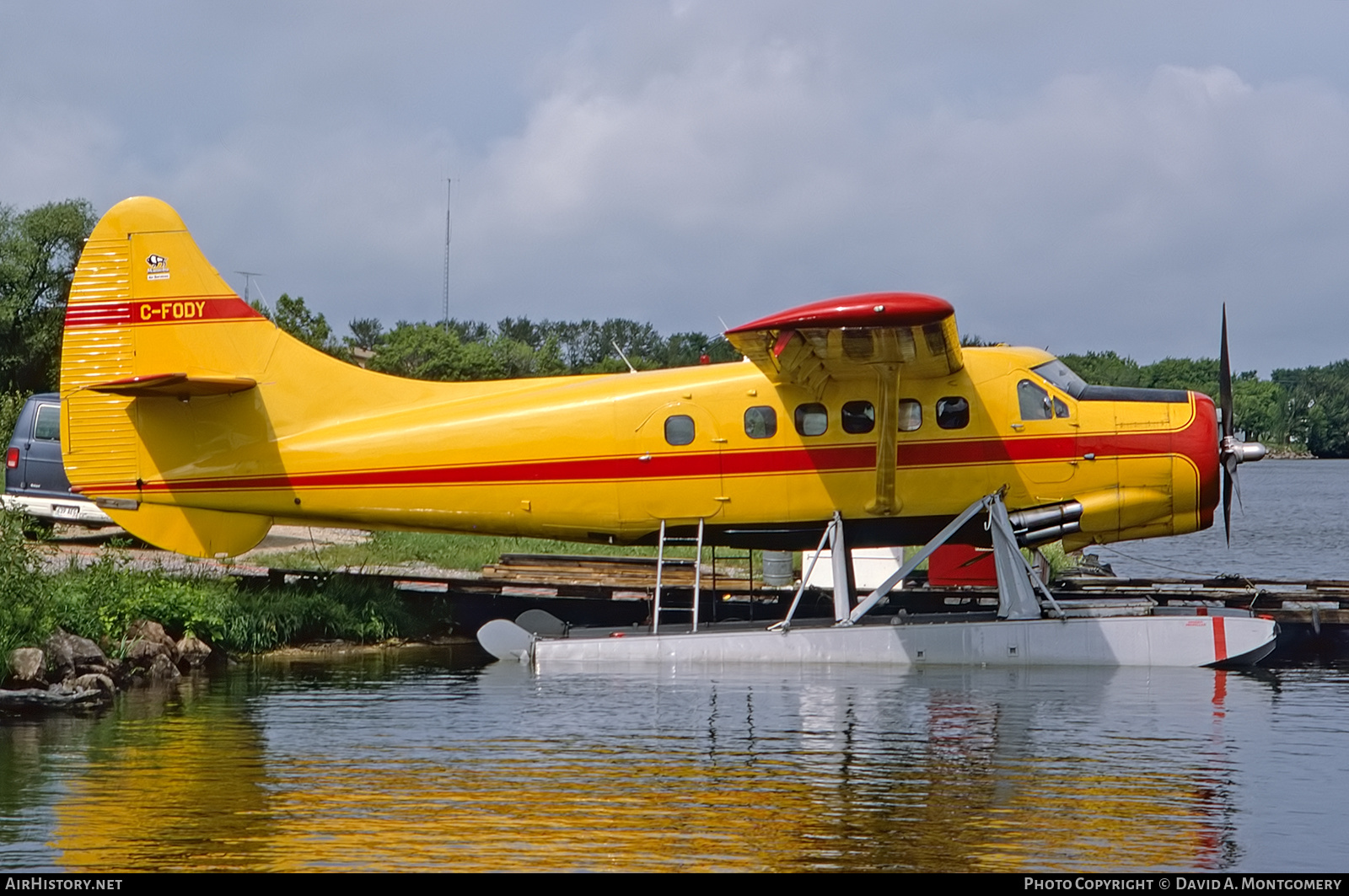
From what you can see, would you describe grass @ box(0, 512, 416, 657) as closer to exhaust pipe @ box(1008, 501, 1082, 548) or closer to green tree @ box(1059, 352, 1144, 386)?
exhaust pipe @ box(1008, 501, 1082, 548)

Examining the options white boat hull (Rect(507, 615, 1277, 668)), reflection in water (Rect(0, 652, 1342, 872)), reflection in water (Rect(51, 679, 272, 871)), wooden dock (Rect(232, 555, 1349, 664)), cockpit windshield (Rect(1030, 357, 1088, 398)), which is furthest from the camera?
wooden dock (Rect(232, 555, 1349, 664))

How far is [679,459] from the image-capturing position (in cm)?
1366

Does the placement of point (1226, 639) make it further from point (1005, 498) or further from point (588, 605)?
point (588, 605)

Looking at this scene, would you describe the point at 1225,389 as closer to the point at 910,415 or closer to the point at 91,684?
the point at 910,415

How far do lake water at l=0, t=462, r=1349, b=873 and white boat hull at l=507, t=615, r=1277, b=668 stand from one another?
0.67 ft

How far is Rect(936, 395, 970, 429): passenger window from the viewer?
13.5m

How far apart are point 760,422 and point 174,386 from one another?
223 inches

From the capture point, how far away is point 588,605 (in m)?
16.1

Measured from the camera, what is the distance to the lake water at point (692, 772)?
23.9ft

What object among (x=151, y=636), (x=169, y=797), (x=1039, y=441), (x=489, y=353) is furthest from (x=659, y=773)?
(x=489, y=353)

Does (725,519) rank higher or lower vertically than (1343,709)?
higher

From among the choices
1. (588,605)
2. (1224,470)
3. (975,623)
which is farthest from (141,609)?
(1224,470)

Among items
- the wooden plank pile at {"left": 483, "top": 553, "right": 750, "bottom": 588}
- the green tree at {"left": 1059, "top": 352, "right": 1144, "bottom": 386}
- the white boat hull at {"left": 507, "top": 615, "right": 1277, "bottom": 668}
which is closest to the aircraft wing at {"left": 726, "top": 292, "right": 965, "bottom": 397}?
the white boat hull at {"left": 507, "top": 615, "right": 1277, "bottom": 668}
